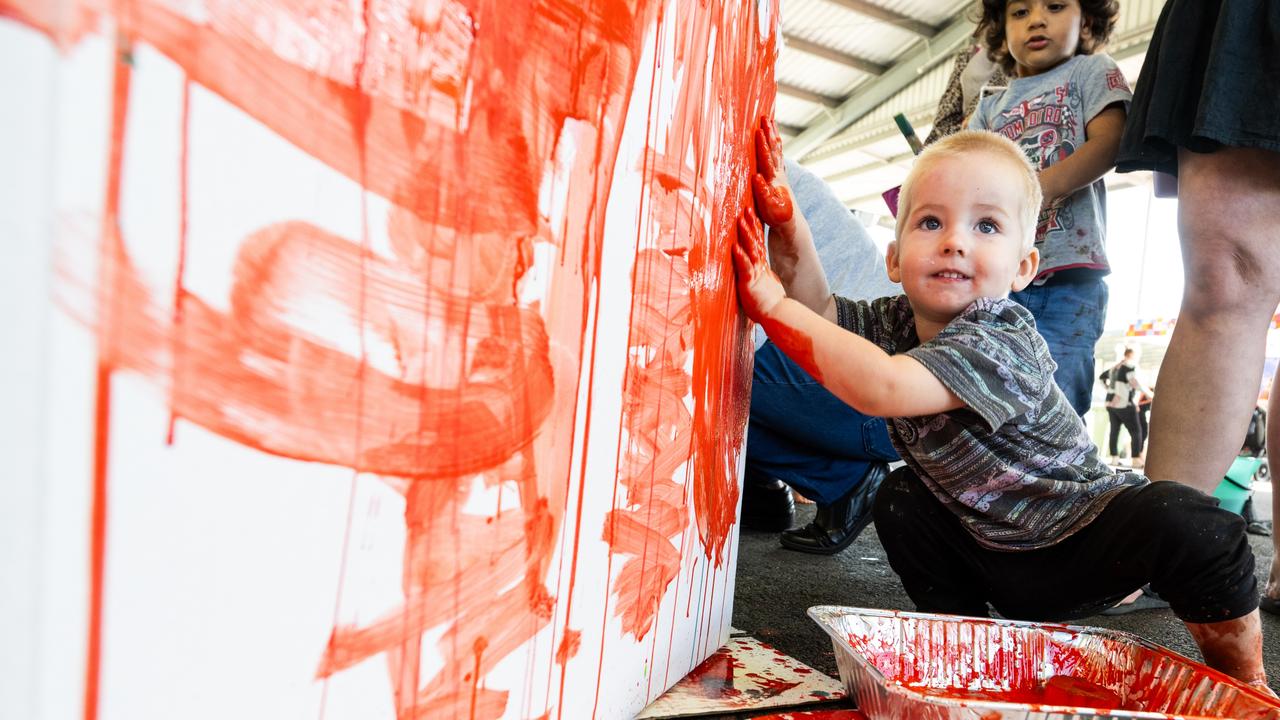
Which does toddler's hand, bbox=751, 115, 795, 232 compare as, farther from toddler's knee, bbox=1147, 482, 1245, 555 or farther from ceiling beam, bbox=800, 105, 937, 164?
ceiling beam, bbox=800, 105, 937, 164

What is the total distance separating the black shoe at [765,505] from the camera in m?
1.50

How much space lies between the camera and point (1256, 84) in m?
0.91

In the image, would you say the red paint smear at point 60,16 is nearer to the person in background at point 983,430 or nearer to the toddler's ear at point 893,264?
the person in background at point 983,430

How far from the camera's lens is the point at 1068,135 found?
124 cm

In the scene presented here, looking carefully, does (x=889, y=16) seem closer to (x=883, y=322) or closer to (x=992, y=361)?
(x=883, y=322)

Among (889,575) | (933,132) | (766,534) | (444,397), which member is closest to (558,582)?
(444,397)

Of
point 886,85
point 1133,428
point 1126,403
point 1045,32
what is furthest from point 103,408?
point 886,85

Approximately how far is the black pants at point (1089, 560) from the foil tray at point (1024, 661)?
84 millimetres

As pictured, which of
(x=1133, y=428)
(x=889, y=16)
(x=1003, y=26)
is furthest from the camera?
(x=889, y=16)

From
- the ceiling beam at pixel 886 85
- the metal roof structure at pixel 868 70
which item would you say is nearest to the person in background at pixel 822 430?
the metal roof structure at pixel 868 70

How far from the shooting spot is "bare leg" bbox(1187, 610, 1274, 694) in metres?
0.76

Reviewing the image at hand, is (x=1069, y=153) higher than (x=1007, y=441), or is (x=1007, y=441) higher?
(x=1069, y=153)

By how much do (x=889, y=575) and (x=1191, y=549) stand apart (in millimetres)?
502

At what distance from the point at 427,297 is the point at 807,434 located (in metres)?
1.11
